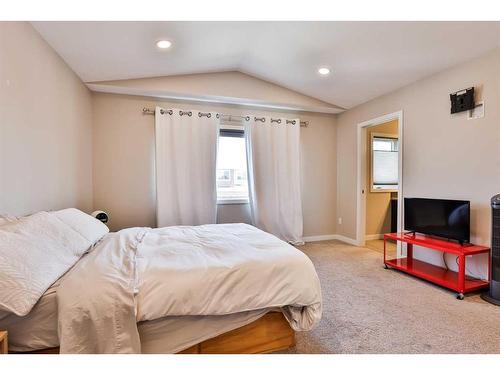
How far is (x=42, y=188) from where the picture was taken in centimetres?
232

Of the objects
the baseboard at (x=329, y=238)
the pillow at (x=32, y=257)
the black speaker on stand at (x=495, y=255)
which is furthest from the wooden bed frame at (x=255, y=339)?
the baseboard at (x=329, y=238)

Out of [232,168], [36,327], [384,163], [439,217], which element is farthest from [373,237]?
[36,327]

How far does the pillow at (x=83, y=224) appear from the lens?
1.92 metres

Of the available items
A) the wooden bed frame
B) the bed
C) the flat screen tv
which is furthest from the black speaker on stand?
the wooden bed frame

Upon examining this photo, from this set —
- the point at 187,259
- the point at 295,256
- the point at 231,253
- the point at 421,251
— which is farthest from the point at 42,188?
the point at 421,251

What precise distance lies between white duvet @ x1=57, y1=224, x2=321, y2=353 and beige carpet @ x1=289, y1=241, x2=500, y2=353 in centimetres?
46

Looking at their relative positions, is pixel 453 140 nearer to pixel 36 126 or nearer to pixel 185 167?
pixel 185 167

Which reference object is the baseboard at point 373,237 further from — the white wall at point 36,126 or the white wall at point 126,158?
the white wall at point 36,126

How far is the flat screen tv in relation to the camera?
270 cm

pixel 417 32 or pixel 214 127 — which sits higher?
pixel 417 32

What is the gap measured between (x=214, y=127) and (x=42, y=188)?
2.33m

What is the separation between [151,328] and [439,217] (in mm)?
3069

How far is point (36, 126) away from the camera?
2199 mm
